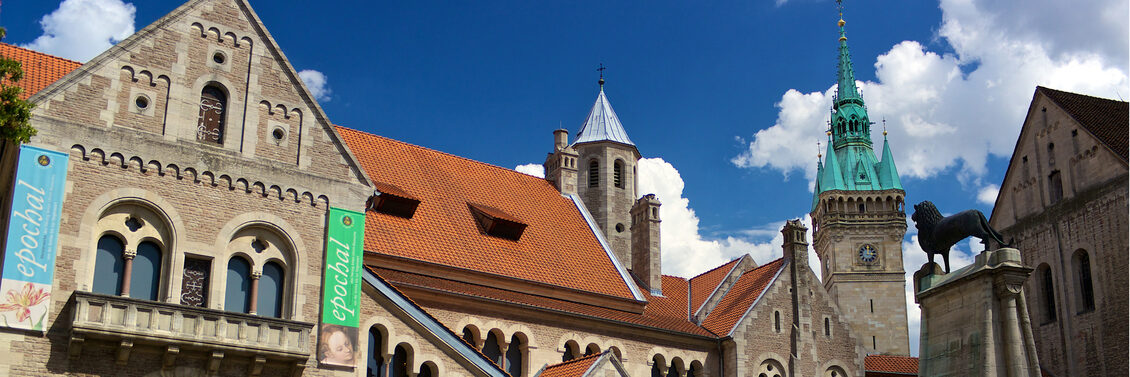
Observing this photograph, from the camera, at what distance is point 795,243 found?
36000 millimetres

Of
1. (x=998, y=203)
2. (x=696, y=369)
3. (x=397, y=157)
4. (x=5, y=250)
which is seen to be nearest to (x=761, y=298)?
(x=696, y=369)

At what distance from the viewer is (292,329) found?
2080 cm

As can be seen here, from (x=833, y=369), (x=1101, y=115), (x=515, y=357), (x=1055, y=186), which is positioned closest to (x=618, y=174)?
(x=833, y=369)

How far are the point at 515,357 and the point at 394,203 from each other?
5.57 metres

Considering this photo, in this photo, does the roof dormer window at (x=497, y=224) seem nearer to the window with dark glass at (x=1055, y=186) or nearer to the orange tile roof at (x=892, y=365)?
the orange tile roof at (x=892, y=365)

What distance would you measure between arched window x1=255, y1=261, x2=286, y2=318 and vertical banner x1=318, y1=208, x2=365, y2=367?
893 millimetres

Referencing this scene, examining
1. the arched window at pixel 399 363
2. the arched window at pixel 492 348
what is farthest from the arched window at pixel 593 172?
the arched window at pixel 399 363

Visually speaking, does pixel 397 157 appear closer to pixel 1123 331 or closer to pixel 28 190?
pixel 28 190

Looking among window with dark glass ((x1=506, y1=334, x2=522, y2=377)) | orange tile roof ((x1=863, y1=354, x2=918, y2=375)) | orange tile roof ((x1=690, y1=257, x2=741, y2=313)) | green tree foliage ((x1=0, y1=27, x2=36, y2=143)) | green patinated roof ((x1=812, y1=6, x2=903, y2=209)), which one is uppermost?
green patinated roof ((x1=812, y1=6, x2=903, y2=209))

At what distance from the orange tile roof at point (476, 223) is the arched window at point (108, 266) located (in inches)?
330

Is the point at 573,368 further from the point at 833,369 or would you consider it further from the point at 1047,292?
the point at 1047,292

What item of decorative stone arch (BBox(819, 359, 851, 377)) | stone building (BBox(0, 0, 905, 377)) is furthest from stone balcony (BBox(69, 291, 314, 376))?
decorative stone arch (BBox(819, 359, 851, 377))

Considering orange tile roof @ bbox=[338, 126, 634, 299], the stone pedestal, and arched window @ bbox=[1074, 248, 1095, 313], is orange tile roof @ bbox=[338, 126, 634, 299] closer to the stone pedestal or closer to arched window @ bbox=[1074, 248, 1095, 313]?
the stone pedestal

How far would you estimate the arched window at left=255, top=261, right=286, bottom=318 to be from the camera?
21359 millimetres
